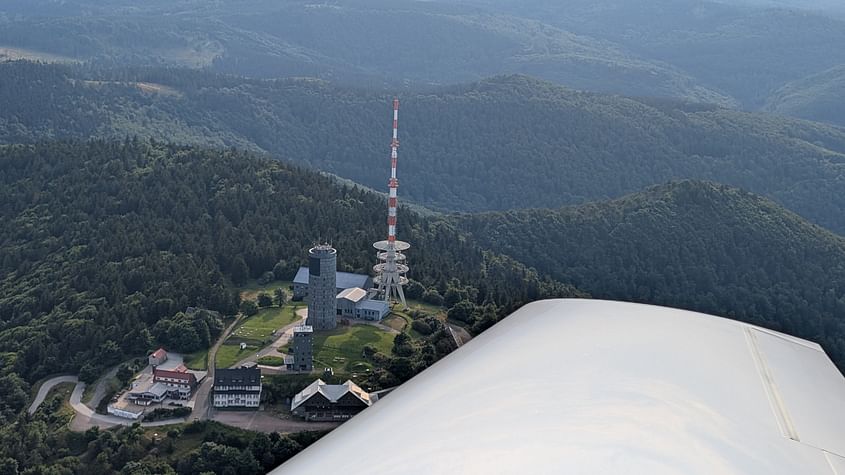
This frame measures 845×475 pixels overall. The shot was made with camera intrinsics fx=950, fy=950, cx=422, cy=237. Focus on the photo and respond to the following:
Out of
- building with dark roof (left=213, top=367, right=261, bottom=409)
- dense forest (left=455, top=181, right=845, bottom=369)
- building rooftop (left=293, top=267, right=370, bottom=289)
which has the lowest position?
dense forest (left=455, top=181, right=845, bottom=369)

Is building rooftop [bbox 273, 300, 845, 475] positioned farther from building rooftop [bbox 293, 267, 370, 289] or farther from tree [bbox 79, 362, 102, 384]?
building rooftop [bbox 293, 267, 370, 289]

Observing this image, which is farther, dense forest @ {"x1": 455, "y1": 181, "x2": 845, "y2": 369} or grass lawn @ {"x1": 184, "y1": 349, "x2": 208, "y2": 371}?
dense forest @ {"x1": 455, "y1": 181, "x2": 845, "y2": 369}

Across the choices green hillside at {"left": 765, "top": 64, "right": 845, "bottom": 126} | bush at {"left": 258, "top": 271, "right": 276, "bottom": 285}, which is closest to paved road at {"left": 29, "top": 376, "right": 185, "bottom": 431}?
bush at {"left": 258, "top": 271, "right": 276, "bottom": 285}

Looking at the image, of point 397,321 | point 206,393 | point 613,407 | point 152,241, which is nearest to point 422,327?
point 397,321

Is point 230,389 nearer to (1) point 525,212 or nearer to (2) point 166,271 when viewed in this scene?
(2) point 166,271

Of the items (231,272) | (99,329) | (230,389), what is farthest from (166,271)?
(230,389)

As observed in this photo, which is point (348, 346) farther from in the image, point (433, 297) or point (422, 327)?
point (433, 297)

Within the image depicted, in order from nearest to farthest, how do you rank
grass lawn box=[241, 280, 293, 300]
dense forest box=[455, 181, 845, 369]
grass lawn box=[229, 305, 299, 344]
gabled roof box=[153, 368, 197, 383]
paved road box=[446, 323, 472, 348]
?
gabled roof box=[153, 368, 197, 383] < paved road box=[446, 323, 472, 348] < grass lawn box=[229, 305, 299, 344] < grass lawn box=[241, 280, 293, 300] < dense forest box=[455, 181, 845, 369]
